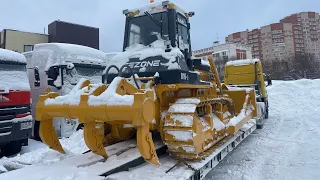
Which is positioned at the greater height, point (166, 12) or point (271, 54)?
point (271, 54)

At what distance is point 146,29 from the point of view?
5.20m

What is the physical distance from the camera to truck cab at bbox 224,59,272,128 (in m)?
12.4

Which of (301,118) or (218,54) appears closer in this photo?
(301,118)

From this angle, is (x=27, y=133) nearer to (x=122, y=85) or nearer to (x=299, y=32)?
(x=122, y=85)

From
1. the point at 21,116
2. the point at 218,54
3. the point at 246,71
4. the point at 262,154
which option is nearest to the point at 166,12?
the point at 262,154

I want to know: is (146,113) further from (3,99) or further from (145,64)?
(3,99)

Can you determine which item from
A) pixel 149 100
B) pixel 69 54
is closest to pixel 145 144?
pixel 149 100

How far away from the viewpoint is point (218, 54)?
49.2m

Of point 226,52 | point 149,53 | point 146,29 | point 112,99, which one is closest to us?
point 112,99

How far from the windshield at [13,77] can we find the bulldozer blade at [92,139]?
11.4ft

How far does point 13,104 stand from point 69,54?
109 inches

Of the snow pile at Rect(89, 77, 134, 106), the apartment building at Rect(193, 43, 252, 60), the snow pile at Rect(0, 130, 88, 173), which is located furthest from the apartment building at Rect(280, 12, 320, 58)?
the snow pile at Rect(89, 77, 134, 106)

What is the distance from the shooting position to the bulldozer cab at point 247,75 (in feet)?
40.8

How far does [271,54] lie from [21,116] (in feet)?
214
